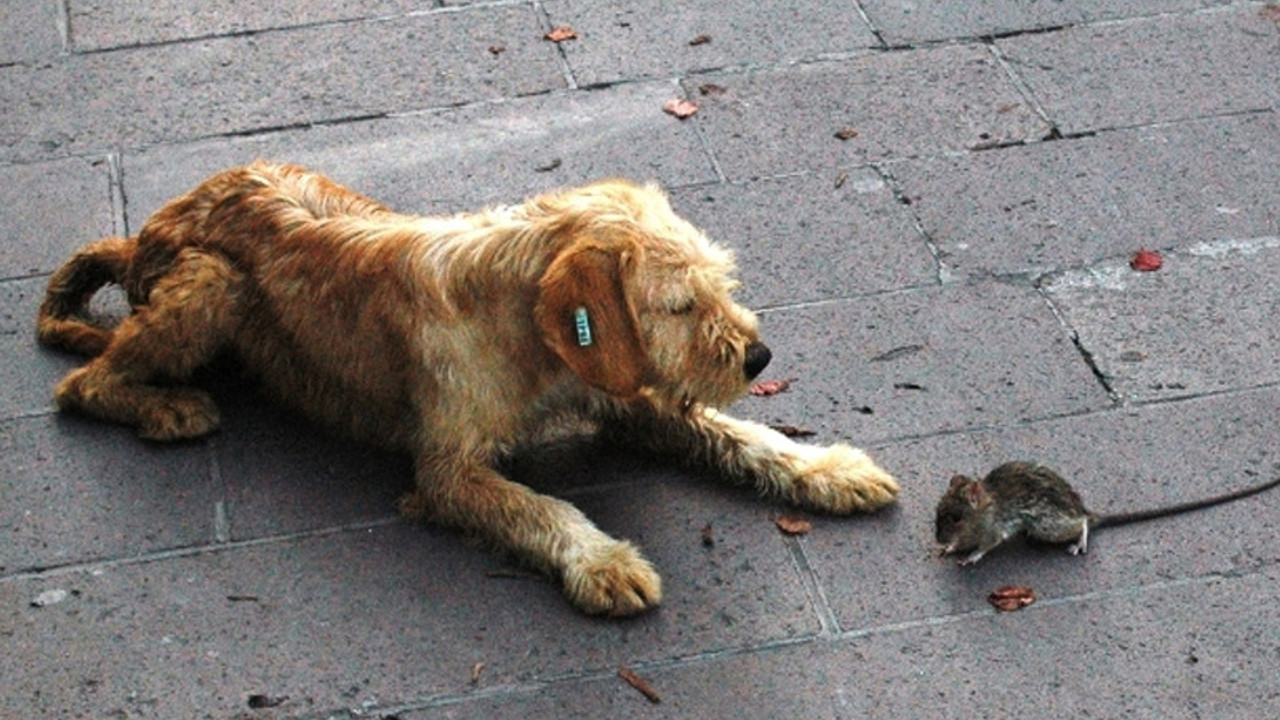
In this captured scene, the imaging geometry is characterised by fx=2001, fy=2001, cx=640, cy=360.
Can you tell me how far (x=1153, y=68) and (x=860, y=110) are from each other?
127 centimetres

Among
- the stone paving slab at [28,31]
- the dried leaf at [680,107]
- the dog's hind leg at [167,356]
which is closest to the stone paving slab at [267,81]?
the stone paving slab at [28,31]

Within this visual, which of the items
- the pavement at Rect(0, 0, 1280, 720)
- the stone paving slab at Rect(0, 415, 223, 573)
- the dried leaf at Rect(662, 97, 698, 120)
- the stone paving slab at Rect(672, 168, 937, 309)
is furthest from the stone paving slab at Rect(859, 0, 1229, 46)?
the stone paving slab at Rect(0, 415, 223, 573)

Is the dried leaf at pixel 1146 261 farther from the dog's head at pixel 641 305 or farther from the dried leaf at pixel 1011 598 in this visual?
the dog's head at pixel 641 305

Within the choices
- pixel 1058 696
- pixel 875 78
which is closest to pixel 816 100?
pixel 875 78

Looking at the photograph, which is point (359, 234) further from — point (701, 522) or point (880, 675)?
point (880, 675)

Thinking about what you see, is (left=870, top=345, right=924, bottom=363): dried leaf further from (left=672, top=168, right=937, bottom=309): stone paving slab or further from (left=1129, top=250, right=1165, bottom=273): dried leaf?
(left=1129, top=250, right=1165, bottom=273): dried leaf

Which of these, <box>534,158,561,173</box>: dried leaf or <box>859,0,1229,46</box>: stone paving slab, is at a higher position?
<box>859,0,1229,46</box>: stone paving slab

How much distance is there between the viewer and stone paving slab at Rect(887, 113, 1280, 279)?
7.19m

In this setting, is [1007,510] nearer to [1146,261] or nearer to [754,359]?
[754,359]

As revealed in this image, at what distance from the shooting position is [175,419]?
6273 millimetres

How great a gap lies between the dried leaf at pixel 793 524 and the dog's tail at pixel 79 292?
2.32m

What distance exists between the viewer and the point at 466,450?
230 inches

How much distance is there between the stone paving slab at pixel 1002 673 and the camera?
17.4 ft

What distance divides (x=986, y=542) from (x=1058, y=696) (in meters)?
0.55
